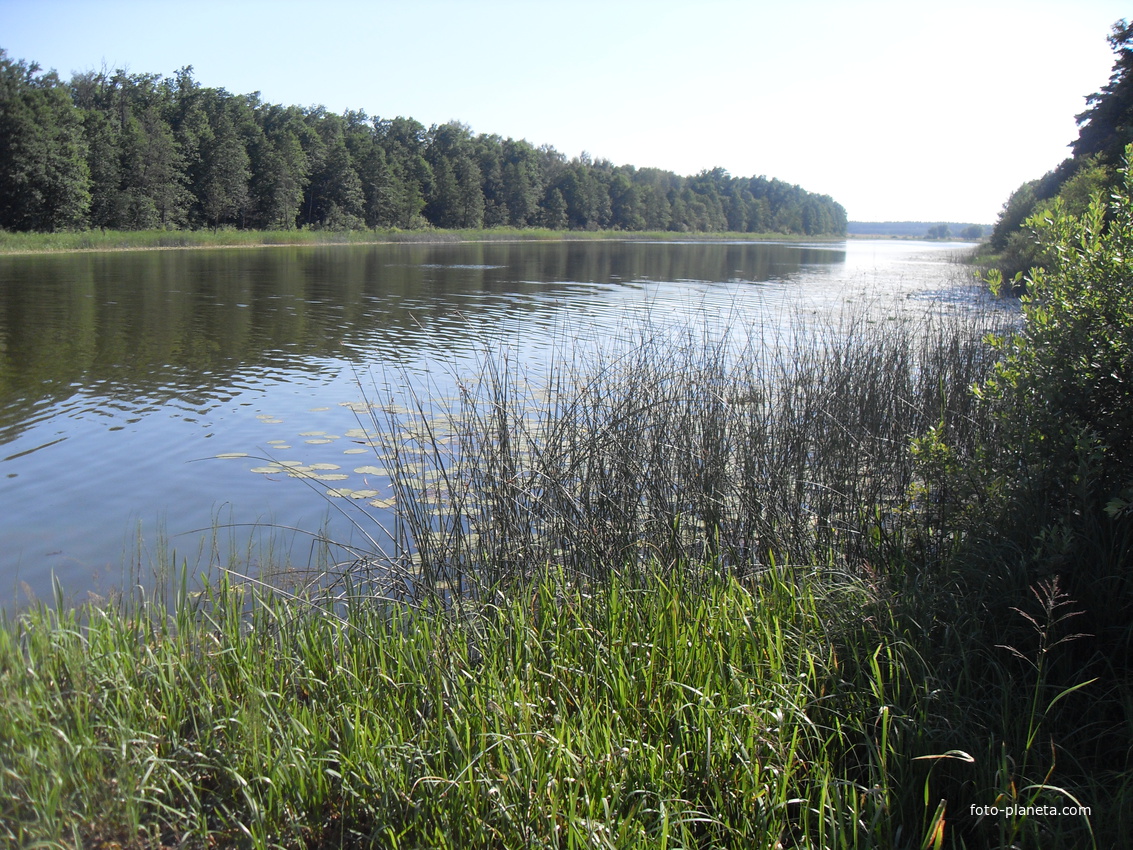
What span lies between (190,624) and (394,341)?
1150 centimetres

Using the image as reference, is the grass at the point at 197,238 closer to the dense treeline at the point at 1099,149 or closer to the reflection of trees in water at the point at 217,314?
the reflection of trees in water at the point at 217,314

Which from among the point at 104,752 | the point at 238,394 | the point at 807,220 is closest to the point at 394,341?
the point at 238,394

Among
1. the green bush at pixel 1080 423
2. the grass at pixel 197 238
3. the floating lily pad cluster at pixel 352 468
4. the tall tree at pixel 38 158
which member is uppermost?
the tall tree at pixel 38 158

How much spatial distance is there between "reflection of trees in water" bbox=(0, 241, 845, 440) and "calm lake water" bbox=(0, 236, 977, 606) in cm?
7

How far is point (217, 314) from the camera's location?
686 inches

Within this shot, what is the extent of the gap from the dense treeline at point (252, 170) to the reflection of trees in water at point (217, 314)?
13.6 metres

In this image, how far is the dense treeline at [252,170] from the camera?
141ft

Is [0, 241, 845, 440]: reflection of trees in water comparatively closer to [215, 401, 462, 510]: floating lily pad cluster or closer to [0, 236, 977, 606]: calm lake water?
[0, 236, 977, 606]: calm lake water

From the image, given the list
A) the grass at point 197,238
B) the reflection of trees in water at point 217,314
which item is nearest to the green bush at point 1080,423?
the reflection of trees in water at point 217,314

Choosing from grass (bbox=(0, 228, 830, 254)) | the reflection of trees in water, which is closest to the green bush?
the reflection of trees in water

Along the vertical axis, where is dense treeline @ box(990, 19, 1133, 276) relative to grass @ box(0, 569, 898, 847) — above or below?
above

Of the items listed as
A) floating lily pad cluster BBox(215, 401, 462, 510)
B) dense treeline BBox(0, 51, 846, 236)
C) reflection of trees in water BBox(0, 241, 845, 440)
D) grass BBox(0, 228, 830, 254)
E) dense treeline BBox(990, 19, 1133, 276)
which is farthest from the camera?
dense treeline BBox(0, 51, 846, 236)

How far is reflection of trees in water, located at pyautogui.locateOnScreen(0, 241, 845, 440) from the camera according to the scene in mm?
11312

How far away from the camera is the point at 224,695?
8.77ft
